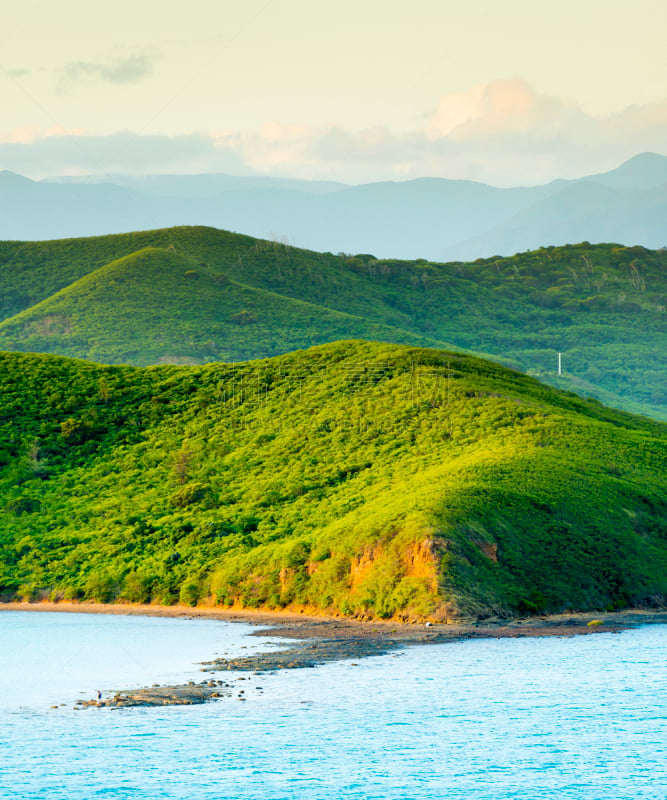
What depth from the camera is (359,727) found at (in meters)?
27.5

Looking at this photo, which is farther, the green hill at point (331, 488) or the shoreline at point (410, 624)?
the green hill at point (331, 488)

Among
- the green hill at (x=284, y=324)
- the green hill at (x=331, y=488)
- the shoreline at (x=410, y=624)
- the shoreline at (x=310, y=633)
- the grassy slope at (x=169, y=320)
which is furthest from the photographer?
the green hill at (x=284, y=324)

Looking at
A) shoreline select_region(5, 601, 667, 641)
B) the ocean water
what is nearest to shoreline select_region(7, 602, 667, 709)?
shoreline select_region(5, 601, 667, 641)

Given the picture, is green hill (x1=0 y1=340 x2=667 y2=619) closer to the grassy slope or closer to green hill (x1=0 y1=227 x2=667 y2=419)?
the grassy slope

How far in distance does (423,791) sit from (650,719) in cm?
974

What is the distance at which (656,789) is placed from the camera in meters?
22.6

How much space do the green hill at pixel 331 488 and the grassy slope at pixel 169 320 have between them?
5753 cm

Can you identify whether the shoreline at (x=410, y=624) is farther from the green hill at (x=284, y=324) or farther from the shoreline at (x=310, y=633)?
the green hill at (x=284, y=324)

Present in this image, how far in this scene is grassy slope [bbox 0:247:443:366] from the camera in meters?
146

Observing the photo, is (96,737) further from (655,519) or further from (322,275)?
(322,275)

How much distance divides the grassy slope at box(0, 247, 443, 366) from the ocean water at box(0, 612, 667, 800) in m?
106

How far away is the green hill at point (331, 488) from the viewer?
153 feet

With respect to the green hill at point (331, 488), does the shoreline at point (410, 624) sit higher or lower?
lower

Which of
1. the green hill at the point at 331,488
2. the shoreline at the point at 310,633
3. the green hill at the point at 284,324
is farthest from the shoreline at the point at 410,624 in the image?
the green hill at the point at 284,324
